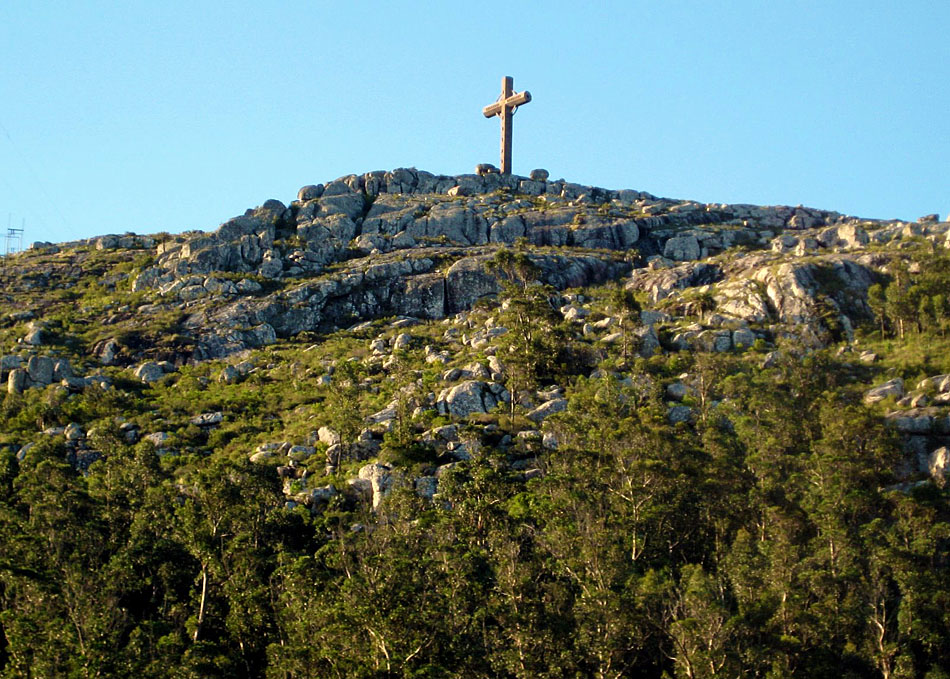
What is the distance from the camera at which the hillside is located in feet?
141

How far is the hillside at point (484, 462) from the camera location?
42.9 metres

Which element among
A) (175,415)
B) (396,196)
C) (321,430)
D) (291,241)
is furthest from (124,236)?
(321,430)

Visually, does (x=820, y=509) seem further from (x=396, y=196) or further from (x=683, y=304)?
(x=396, y=196)

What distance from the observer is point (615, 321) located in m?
84.0

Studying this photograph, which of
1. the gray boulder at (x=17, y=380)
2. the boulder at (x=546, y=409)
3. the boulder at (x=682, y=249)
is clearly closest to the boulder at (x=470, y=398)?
the boulder at (x=546, y=409)

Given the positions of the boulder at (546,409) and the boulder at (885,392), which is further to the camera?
the boulder at (885,392)

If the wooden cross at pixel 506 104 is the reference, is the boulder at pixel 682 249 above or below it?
below

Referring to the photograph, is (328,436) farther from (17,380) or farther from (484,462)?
(17,380)

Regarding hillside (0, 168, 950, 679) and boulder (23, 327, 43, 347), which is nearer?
hillside (0, 168, 950, 679)

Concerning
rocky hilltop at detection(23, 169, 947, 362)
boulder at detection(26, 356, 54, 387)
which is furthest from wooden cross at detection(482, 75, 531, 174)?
boulder at detection(26, 356, 54, 387)

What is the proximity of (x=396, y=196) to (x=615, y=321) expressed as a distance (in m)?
51.8

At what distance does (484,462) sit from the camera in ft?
183

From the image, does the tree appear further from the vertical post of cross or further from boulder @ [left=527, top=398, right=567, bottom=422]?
the vertical post of cross

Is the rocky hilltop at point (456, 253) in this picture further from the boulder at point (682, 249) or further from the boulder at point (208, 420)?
the boulder at point (208, 420)
